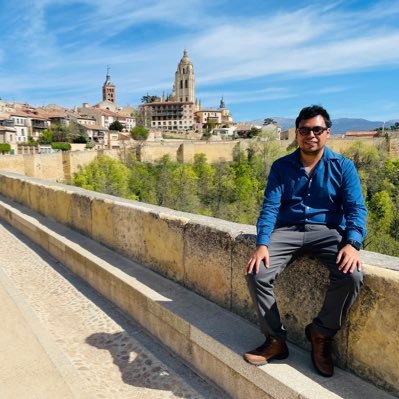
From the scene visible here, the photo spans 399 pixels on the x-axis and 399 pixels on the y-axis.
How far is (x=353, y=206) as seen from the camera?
230 cm

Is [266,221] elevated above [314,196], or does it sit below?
below

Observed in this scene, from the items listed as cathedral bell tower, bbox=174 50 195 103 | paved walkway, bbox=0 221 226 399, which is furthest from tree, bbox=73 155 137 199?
cathedral bell tower, bbox=174 50 195 103

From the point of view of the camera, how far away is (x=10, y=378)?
107 inches

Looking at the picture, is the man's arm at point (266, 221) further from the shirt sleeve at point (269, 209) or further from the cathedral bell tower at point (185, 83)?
the cathedral bell tower at point (185, 83)

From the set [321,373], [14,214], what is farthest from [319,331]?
[14,214]

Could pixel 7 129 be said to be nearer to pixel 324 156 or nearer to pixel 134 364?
pixel 134 364

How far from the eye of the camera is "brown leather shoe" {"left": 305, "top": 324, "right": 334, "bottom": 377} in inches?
84.6

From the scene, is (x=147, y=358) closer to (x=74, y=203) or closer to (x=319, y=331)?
(x=319, y=331)

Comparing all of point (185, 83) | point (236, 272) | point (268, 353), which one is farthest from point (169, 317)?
point (185, 83)

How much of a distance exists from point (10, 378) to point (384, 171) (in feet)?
177

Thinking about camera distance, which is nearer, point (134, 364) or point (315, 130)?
point (315, 130)

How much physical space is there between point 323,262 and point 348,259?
0.72ft

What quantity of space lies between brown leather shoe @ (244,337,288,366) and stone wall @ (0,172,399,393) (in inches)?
9.2

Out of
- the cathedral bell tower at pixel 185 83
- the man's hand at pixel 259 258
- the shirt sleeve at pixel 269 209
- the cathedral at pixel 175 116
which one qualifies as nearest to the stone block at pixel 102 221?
the shirt sleeve at pixel 269 209
